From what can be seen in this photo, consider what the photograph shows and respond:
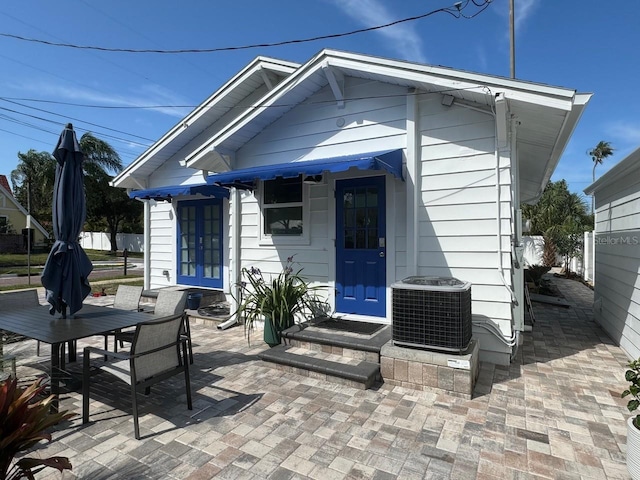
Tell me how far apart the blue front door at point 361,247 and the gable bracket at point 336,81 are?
51.0 inches

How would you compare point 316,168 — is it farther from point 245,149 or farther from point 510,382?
point 510,382

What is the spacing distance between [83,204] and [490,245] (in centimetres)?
498

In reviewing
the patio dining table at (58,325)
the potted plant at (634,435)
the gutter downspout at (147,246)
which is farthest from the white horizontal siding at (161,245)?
the potted plant at (634,435)

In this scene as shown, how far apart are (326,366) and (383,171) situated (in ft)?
9.38

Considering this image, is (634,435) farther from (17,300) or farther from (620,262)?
(17,300)

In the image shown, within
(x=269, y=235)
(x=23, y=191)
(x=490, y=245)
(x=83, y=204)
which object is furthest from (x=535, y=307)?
(x=23, y=191)

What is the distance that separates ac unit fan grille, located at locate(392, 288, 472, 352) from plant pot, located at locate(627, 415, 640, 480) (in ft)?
4.86

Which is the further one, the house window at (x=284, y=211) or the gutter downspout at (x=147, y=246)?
the gutter downspout at (x=147, y=246)

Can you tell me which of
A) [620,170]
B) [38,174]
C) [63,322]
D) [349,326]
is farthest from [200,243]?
[38,174]

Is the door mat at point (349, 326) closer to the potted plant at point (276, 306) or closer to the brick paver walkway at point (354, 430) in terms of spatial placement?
the potted plant at point (276, 306)

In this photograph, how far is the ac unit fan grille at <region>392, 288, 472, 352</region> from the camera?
3734 mm

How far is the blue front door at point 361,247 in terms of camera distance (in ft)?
17.2

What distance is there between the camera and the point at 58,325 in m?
3.76

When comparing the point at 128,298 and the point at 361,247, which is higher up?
the point at 361,247
